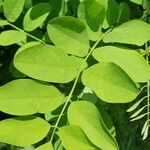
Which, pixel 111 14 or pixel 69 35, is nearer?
pixel 69 35

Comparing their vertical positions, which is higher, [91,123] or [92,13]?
[92,13]

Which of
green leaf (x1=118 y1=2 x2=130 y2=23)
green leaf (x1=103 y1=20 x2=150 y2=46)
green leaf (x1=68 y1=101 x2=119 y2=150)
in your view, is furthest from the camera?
green leaf (x1=118 y1=2 x2=130 y2=23)

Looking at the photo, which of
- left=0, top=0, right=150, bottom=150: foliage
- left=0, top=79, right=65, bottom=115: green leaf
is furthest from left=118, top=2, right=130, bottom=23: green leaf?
left=0, top=79, right=65, bottom=115: green leaf

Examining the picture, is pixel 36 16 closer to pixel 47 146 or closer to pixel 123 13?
pixel 123 13

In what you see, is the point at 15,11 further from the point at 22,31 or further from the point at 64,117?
the point at 64,117

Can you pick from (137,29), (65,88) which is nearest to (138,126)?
(65,88)

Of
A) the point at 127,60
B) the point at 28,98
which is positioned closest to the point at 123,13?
the point at 127,60

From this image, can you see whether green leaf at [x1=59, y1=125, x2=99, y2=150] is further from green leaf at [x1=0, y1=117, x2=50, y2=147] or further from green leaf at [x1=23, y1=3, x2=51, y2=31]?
green leaf at [x1=23, y1=3, x2=51, y2=31]

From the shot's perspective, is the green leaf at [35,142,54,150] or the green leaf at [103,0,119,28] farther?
the green leaf at [103,0,119,28]
